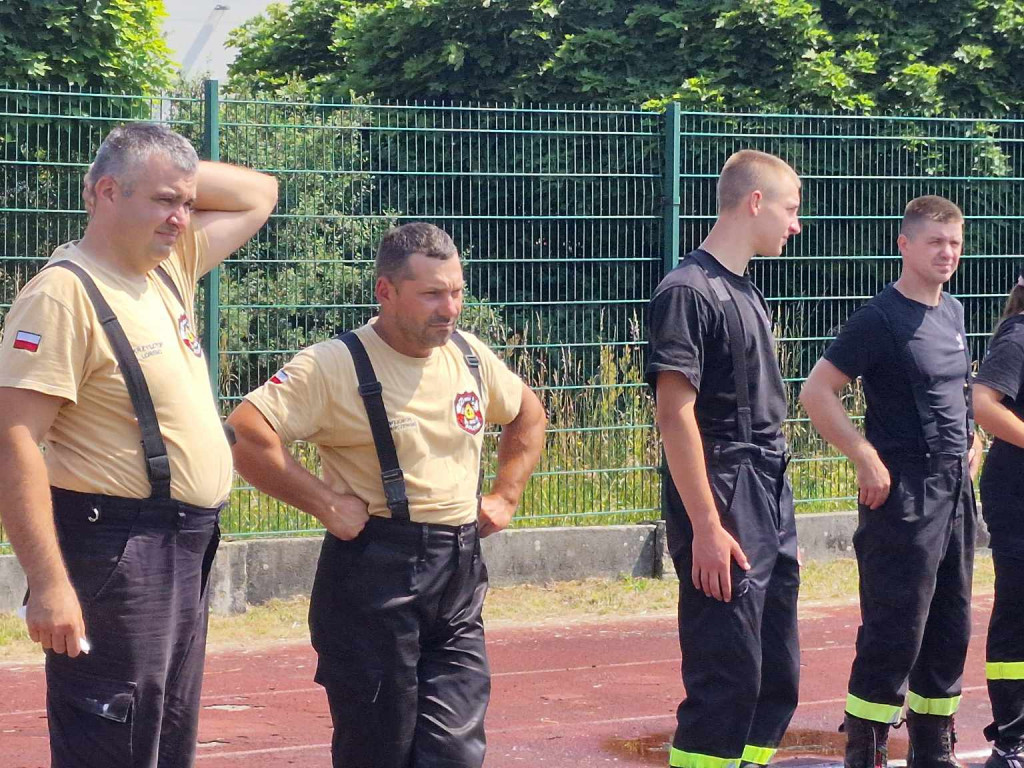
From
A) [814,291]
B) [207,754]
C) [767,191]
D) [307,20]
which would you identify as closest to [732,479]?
[767,191]

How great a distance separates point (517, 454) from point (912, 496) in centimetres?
156

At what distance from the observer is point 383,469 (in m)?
4.11

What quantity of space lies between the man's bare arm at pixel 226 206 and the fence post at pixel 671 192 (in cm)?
505

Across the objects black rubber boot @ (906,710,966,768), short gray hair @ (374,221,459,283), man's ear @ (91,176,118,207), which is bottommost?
black rubber boot @ (906,710,966,768)

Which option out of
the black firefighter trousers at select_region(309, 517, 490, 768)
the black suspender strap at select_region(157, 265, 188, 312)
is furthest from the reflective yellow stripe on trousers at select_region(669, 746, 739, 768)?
the black suspender strap at select_region(157, 265, 188, 312)

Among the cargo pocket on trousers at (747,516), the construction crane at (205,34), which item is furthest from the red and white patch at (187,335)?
the construction crane at (205,34)

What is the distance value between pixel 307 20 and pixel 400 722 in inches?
756

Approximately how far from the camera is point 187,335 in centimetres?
400

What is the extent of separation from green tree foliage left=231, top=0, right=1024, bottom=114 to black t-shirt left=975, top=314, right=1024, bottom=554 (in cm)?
1042

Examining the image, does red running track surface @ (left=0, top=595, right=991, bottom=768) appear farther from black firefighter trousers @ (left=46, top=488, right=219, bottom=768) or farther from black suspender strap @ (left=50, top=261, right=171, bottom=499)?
black suspender strap @ (left=50, top=261, right=171, bottom=499)

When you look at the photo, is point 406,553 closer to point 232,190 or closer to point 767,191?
point 232,190

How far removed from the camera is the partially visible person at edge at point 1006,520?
5547mm

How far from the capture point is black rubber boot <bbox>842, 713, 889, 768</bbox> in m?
5.37

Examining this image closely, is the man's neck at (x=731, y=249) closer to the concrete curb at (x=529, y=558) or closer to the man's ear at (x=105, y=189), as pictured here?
the man's ear at (x=105, y=189)
